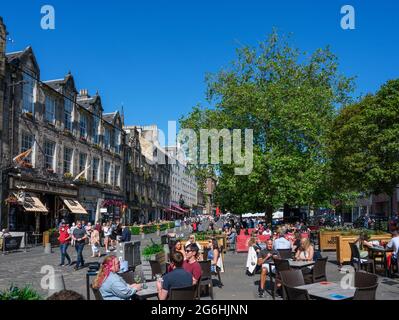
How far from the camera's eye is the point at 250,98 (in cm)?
2883

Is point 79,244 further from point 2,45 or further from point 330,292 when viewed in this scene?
point 2,45

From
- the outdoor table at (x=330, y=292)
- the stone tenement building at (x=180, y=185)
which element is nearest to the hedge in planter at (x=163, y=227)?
the stone tenement building at (x=180, y=185)

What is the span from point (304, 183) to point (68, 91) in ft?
64.0

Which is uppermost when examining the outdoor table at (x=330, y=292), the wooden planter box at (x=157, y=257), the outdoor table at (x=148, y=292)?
the outdoor table at (x=330, y=292)

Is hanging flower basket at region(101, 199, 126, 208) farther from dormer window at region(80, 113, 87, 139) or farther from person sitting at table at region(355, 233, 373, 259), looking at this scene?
person sitting at table at region(355, 233, 373, 259)

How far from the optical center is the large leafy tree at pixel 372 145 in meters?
31.5

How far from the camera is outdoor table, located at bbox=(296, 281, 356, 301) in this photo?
7349 millimetres

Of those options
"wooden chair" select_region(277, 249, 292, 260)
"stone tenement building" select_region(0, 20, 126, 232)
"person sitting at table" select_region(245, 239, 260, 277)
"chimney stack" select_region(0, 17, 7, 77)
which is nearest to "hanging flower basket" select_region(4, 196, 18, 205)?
"stone tenement building" select_region(0, 20, 126, 232)

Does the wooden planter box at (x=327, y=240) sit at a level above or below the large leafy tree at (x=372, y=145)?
below

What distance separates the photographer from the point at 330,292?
7.80m

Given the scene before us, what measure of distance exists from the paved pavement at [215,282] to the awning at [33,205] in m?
7.33

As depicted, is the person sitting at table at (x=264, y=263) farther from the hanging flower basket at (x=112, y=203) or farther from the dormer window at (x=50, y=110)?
the hanging flower basket at (x=112, y=203)

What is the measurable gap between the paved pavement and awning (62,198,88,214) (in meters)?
12.3

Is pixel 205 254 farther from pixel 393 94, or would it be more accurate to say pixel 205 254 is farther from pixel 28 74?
pixel 393 94
